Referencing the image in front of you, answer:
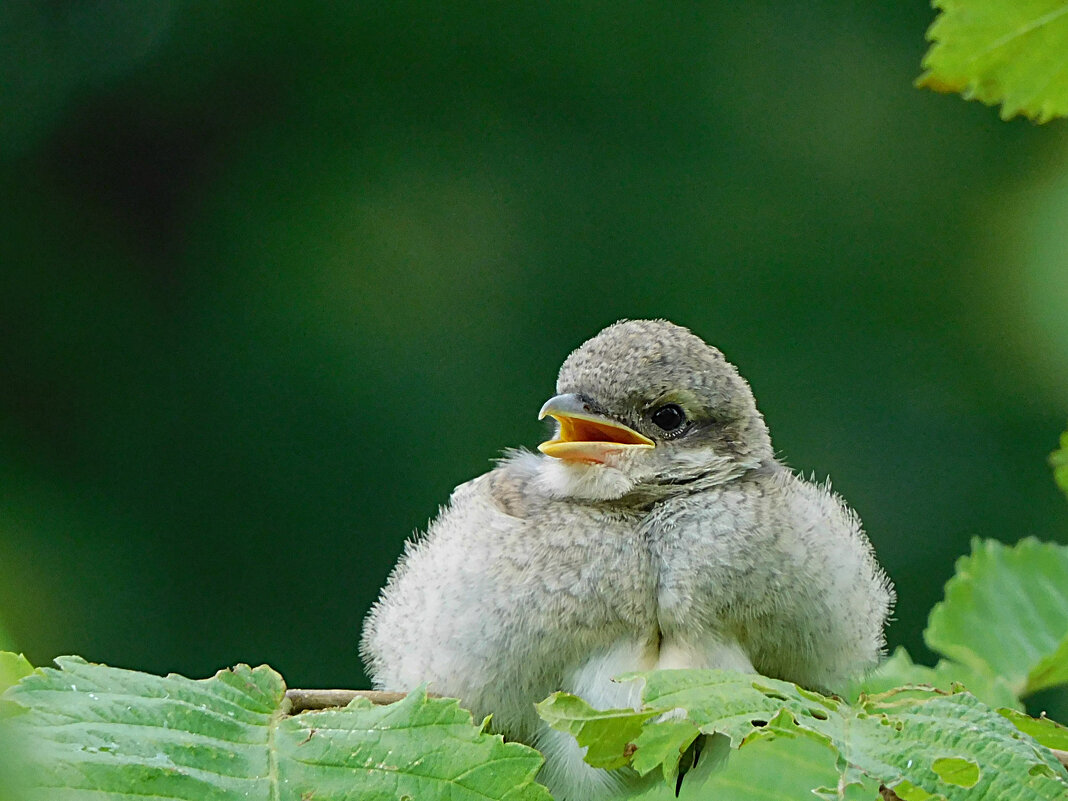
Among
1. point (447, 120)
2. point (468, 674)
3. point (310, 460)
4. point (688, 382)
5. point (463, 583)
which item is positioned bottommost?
point (468, 674)

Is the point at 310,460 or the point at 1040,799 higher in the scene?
A: the point at 310,460

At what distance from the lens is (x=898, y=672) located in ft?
7.97

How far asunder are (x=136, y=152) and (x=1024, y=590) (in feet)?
20.0

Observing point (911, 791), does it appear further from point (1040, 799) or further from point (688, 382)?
point (688, 382)

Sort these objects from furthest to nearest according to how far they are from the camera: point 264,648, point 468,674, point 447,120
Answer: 1. point 447,120
2. point 264,648
3. point 468,674

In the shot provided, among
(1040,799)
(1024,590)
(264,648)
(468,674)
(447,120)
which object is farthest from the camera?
(447,120)

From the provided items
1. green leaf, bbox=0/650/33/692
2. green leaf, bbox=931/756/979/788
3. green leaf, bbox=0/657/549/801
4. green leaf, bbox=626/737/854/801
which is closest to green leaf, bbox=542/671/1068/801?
green leaf, bbox=931/756/979/788

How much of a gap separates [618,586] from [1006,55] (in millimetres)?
906

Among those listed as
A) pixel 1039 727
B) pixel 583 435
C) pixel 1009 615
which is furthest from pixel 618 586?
pixel 1009 615

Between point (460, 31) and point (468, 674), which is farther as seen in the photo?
point (460, 31)

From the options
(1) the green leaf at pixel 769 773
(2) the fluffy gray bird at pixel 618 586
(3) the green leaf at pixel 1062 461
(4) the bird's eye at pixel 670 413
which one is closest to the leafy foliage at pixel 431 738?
(1) the green leaf at pixel 769 773

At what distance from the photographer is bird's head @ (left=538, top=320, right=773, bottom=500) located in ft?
7.50

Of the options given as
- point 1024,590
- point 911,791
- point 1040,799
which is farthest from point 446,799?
point 1024,590

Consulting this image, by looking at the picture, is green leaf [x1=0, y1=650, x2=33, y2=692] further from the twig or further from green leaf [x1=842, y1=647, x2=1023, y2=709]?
green leaf [x1=842, y1=647, x2=1023, y2=709]
